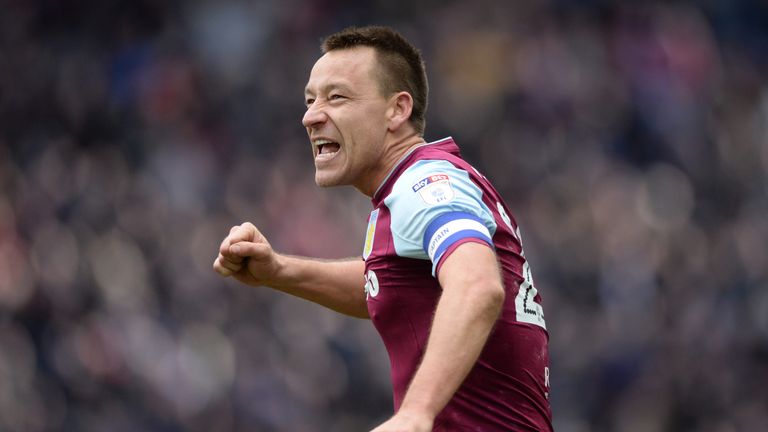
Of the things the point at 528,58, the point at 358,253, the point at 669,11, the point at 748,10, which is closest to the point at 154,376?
the point at 358,253

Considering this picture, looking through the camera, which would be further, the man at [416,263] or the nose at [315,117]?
the nose at [315,117]

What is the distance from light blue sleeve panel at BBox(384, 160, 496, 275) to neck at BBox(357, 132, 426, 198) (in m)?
0.47

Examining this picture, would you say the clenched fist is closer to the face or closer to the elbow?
the face

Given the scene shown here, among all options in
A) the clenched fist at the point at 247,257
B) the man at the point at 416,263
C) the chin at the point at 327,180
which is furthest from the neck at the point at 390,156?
the clenched fist at the point at 247,257

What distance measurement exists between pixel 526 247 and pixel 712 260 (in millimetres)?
1614

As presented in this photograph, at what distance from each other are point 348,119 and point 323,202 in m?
6.79

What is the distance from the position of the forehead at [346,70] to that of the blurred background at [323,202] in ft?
19.2

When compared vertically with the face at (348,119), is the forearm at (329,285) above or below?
below

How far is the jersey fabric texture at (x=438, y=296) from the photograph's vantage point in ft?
12.9

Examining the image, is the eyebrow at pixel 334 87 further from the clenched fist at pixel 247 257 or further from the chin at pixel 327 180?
the clenched fist at pixel 247 257

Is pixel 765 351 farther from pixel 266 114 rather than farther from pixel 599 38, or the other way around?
pixel 266 114

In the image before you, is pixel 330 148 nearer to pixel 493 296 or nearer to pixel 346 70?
pixel 346 70

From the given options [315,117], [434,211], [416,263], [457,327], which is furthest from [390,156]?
[457,327]

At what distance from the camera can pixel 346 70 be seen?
4617 millimetres
